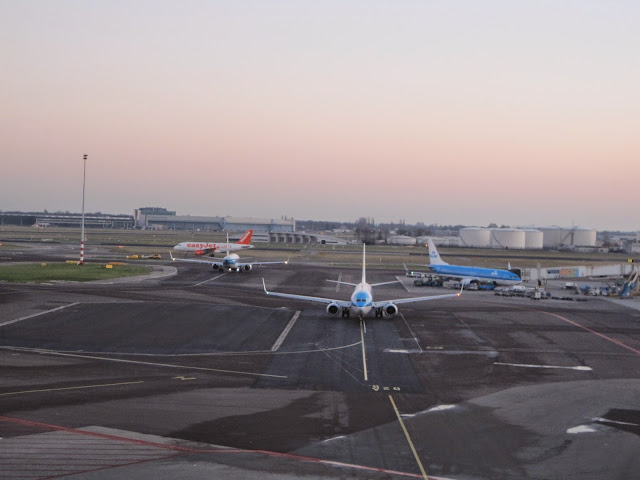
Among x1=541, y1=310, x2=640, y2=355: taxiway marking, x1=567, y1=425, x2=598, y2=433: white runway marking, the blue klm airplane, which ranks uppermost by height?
the blue klm airplane

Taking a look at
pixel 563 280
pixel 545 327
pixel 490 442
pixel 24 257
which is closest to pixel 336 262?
pixel 563 280

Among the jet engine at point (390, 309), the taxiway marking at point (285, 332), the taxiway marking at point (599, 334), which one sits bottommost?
the taxiway marking at point (285, 332)

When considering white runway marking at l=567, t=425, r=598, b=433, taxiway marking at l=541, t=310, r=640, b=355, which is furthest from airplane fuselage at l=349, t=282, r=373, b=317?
white runway marking at l=567, t=425, r=598, b=433

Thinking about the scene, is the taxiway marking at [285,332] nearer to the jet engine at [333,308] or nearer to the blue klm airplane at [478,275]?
the jet engine at [333,308]

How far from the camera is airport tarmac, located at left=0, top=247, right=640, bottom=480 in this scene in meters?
21.0

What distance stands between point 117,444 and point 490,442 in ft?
43.0

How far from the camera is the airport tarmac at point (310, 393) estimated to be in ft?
68.9

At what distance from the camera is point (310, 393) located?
3088 centimetres

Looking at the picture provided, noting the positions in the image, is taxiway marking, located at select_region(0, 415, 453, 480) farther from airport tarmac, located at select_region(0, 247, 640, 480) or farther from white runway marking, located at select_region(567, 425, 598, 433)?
white runway marking, located at select_region(567, 425, 598, 433)

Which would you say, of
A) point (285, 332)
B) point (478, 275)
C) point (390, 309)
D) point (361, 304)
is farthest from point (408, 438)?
point (478, 275)

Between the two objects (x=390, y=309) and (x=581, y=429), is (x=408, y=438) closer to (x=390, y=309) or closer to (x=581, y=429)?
(x=581, y=429)

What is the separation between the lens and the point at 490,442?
925 inches

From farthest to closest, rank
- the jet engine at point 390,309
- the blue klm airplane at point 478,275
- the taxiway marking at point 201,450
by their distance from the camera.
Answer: the blue klm airplane at point 478,275 → the jet engine at point 390,309 → the taxiway marking at point 201,450

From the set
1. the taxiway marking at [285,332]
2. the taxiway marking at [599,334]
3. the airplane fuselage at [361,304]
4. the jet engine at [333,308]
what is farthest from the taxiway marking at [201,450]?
the jet engine at [333,308]
